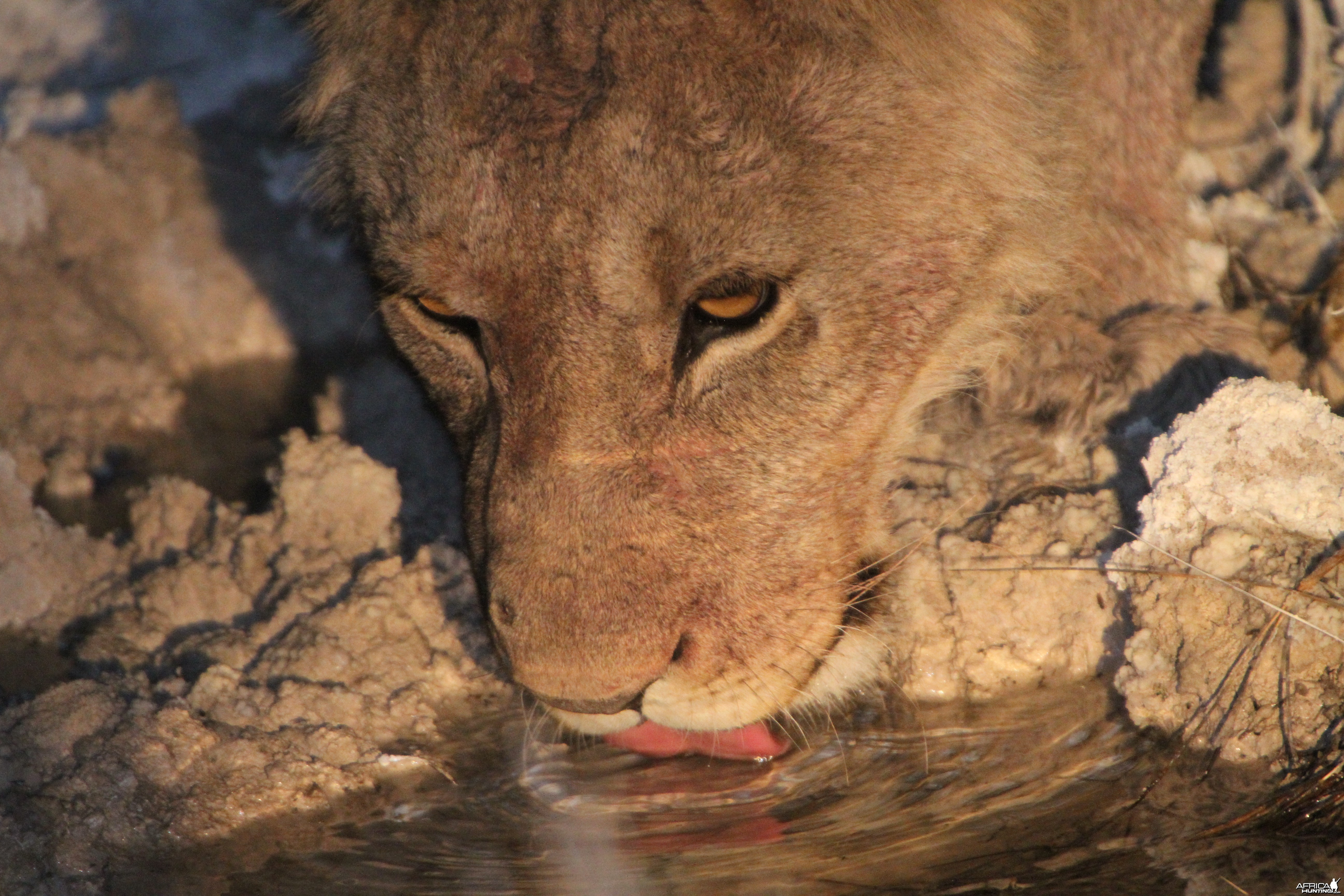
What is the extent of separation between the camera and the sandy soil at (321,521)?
2670 millimetres

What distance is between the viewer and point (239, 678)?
2990 mm

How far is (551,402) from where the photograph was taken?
2.60 meters

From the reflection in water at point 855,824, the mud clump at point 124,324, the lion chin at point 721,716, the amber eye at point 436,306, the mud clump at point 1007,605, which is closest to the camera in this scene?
the reflection in water at point 855,824

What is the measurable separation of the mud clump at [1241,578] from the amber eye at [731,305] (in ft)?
3.02

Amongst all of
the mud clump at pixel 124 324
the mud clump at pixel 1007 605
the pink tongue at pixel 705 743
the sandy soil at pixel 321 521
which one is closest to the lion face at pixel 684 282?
the pink tongue at pixel 705 743

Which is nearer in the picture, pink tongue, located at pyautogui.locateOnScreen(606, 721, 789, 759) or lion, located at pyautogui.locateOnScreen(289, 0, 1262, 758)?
lion, located at pyautogui.locateOnScreen(289, 0, 1262, 758)

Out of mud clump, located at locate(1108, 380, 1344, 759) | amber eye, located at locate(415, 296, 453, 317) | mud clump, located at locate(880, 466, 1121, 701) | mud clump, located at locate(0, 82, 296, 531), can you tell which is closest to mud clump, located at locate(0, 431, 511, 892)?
mud clump, located at locate(0, 82, 296, 531)

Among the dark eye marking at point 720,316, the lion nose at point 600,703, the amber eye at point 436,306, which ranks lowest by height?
the lion nose at point 600,703

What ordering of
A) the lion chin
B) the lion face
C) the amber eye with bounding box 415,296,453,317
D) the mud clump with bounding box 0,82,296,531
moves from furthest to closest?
1. the mud clump with bounding box 0,82,296,531
2. the amber eye with bounding box 415,296,453,317
3. the lion chin
4. the lion face

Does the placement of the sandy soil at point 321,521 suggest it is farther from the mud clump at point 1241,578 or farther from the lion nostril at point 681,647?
the lion nostril at point 681,647

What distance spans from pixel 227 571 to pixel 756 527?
1.47 m

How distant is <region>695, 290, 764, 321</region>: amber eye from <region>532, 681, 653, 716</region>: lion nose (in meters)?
0.69

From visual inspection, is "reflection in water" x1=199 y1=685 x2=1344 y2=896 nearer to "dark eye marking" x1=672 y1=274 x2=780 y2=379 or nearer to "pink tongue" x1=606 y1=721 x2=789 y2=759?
"pink tongue" x1=606 y1=721 x2=789 y2=759

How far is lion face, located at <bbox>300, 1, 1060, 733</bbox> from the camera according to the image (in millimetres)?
2506
